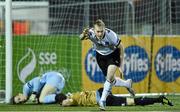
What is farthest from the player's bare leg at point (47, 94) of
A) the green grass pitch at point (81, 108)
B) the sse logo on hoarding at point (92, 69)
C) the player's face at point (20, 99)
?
the sse logo on hoarding at point (92, 69)

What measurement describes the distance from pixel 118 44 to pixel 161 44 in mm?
5402

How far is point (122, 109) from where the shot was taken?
13.7 m

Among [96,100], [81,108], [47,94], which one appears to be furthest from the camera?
[47,94]

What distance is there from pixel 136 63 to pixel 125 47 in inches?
19.7

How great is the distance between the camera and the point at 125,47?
1911cm

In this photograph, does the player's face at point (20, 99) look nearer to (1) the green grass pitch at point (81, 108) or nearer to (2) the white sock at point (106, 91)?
(1) the green grass pitch at point (81, 108)

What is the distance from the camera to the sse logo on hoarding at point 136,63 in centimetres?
1916

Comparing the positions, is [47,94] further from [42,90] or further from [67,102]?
[67,102]

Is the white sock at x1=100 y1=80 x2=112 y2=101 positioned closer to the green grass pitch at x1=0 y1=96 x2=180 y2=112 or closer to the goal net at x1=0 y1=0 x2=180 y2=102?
the green grass pitch at x1=0 y1=96 x2=180 y2=112

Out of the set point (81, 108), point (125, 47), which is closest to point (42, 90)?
point (81, 108)

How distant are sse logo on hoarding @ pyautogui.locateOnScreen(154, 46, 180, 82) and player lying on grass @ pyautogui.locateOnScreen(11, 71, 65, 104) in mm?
4516

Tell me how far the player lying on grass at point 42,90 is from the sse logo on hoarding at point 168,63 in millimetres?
4516

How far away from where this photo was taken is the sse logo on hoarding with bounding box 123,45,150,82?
1916cm

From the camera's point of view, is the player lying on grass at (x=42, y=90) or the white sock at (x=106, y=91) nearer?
the white sock at (x=106, y=91)
